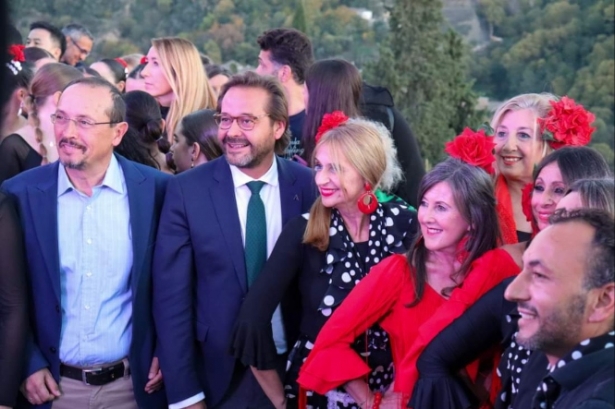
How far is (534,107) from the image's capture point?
13.9 ft

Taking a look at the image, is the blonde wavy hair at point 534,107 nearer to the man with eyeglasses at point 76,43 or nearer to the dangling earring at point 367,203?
the dangling earring at point 367,203

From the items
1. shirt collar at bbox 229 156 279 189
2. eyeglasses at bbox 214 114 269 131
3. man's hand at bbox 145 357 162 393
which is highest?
eyeglasses at bbox 214 114 269 131

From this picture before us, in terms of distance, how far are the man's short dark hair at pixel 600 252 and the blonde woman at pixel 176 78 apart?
151 inches

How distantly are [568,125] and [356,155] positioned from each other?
3.54 ft

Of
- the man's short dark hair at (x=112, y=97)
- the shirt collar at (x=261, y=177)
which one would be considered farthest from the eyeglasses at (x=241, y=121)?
the man's short dark hair at (x=112, y=97)

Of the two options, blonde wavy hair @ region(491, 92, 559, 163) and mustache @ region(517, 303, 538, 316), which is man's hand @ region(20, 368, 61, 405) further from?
blonde wavy hair @ region(491, 92, 559, 163)

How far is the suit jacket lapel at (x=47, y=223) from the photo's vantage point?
11.4ft

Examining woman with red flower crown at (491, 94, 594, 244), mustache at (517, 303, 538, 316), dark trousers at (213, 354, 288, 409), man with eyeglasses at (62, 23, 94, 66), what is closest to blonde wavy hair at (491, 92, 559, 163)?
woman with red flower crown at (491, 94, 594, 244)

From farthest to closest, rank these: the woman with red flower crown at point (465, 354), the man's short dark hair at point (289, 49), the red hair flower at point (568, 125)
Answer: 1. the man's short dark hair at point (289, 49)
2. the red hair flower at point (568, 125)
3. the woman with red flower crown at point (465, 354)

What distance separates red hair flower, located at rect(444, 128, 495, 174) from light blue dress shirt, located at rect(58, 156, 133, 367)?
1339mm

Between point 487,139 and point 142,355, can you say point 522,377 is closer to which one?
point 487,139

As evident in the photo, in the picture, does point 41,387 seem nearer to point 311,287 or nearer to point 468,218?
point 311,287

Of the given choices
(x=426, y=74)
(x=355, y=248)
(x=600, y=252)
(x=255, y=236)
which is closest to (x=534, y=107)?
(x=355, y=248)

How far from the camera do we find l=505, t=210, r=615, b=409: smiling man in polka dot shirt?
2.00m
